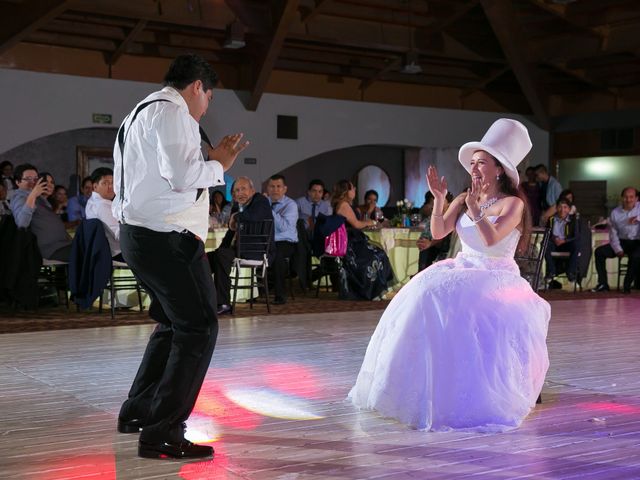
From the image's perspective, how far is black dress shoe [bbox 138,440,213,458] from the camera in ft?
9.67

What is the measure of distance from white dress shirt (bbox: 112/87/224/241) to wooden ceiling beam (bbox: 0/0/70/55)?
28.1 feet

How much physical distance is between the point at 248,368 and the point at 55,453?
1.90 meters

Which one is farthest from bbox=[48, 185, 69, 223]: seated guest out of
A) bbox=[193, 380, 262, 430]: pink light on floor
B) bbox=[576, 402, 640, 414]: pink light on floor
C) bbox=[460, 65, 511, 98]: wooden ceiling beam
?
bbox=[576, 402, 640, 414]: pink light on floor

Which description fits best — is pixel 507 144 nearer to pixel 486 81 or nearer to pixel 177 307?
pixel 177 307

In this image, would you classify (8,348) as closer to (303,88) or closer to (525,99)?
(303,88)

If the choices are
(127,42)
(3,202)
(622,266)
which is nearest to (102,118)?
(127,42)

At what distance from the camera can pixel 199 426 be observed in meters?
3.50

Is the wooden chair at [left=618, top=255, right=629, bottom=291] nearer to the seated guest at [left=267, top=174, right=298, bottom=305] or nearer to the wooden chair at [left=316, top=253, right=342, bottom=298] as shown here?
the wooden chair at [left=316, top=253, right=342, bottom=298]

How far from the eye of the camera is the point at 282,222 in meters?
8.88

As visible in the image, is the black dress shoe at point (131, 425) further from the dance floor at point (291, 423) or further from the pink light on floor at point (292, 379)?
the pink light on floor at point (292, 379)

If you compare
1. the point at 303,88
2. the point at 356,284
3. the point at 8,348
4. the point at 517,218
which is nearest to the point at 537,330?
the point at 517,218

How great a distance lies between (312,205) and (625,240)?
3.82m

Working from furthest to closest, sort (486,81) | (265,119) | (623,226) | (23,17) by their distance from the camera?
(486,81)
(265,119)
(23,17)
(623,226)

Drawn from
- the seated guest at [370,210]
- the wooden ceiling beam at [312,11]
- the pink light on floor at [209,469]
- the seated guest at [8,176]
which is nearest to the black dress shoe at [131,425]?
the pink light on floor at [209,469]
